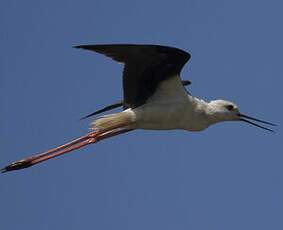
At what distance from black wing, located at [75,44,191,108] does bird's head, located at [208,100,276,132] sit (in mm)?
784

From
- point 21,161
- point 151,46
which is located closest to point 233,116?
point 151,46

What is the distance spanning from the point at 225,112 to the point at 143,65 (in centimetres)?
153

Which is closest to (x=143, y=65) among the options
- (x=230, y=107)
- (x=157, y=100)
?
(x=157, y=100)

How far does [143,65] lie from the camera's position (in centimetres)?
1126

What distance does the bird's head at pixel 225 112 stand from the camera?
11867mm

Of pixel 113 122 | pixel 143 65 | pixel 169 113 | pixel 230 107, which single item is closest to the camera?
pixel 143 65

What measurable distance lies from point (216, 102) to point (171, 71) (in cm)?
97

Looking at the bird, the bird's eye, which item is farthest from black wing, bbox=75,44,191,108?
the bird's eye

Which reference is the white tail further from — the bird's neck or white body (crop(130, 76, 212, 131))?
the bird's neck

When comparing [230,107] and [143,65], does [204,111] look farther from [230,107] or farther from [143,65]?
[143,65]

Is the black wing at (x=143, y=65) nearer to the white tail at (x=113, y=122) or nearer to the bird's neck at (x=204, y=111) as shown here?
the white tail at (x=113, y=122)

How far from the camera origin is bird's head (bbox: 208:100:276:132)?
11.9 m

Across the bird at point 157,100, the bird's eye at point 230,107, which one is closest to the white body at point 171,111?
the bird at point 157,100

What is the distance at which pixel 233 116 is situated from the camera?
12.4 meters
